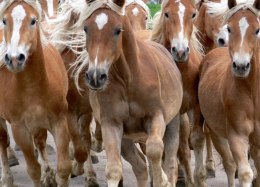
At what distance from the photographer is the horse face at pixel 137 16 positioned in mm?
10539

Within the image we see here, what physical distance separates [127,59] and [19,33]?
3.31 feet

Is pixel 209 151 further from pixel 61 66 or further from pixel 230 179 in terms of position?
pixel 61 66

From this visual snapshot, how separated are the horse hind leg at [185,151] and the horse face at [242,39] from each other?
5.48ft

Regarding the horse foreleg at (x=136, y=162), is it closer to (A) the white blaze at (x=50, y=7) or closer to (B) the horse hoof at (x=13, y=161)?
(B) the horse hoof at (x=13, y=161)

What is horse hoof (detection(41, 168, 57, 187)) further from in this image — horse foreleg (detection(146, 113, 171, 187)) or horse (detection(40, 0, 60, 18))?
horse (detection(40, 0, 60, 18))

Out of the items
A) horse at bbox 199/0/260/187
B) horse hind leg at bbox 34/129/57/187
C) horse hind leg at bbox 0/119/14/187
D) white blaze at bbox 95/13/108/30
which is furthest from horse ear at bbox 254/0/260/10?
horse hind leg at bbox 0/119/14/187

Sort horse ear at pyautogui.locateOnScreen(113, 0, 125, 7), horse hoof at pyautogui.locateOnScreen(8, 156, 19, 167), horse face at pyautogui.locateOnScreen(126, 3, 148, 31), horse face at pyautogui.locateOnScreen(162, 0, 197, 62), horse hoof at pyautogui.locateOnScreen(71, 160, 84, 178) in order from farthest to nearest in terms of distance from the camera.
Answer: horse face at pyautogui.locateOnScreen(126, 3, 148, 31), horse hoof at pyautogui.locateOnScreen(8, 156, 19, 167), horse hoof at pyautogui.locateOnScreen(71, 160, 84, 178), horse face at pyautogui.locateOnScreen(162, 0, 197, 62), horse ear at pyautogui.locateOnScreen(113, 0, 125, 7)

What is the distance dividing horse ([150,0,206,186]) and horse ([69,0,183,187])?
1.03 meters

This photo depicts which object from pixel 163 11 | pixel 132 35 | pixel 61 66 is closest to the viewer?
pixel 132 35

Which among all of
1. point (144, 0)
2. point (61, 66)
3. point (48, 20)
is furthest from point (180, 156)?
point (144, 0)

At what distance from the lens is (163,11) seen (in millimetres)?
8711

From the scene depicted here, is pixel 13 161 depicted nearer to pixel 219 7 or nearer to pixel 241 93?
pixel 219 7

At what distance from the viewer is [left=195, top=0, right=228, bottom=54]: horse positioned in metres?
9.61

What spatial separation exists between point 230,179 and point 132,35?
7.19 ft
